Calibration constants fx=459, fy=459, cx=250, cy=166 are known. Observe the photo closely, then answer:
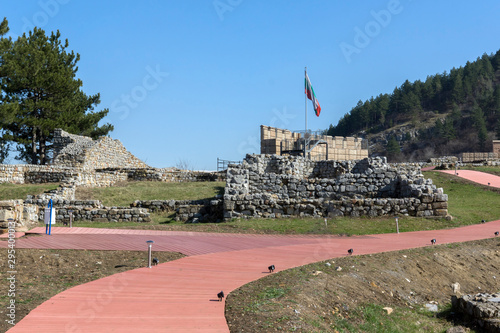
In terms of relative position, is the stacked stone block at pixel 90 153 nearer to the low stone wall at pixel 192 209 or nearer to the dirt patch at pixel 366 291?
the low stone wall at pixel 192 209

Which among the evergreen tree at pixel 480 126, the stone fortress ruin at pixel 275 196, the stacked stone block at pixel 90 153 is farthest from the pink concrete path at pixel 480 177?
the evergreen tree at pixel 480 126

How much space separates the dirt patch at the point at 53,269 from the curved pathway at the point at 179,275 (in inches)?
12.3

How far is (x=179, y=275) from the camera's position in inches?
355

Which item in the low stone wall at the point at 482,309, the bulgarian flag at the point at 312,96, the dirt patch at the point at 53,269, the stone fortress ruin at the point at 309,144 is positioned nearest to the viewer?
the dirt patch at the point at 53,269

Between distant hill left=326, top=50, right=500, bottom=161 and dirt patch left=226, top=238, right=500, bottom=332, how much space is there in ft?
288

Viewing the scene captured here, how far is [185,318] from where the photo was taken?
6.51 meters

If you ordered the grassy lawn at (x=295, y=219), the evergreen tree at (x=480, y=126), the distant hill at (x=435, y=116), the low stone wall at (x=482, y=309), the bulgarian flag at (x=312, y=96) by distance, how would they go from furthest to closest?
the distant hill at (x=435, y=116) → the evergreen tree at (x=480, y=126) → the bulgarian flag at (x=312, y=96) → the grassy lawn at (x=295, y=219) → the low stone wall at (x=482, y=309)

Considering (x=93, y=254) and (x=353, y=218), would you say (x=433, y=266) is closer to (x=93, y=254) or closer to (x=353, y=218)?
(x=353, y=218)

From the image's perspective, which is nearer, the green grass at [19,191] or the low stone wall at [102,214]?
the low stone wall at [102,214]

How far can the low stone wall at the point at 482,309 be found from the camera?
775 centimetres

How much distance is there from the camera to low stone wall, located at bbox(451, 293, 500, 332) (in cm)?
775

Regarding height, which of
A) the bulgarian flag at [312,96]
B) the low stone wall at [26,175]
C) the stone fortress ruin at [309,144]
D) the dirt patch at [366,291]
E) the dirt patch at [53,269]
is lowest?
the dirt patch at [366,291]

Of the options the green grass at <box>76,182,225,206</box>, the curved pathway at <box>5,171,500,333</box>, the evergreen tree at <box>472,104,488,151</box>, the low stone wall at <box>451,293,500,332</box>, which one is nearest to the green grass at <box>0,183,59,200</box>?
the green grass at <box>76,182,225,206</box>

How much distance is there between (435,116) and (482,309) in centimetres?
11449
